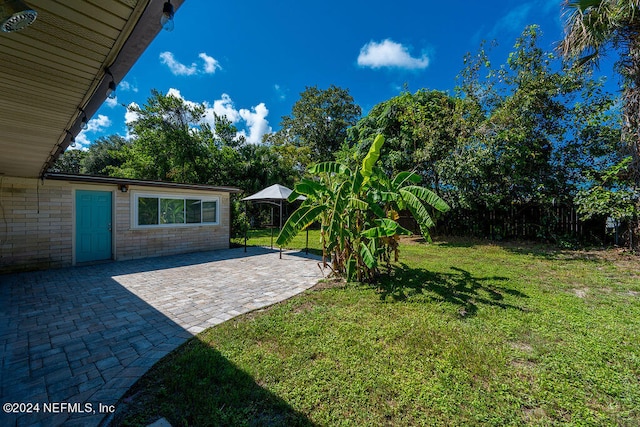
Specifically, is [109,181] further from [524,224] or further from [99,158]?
[99,158]

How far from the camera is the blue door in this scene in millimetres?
7570

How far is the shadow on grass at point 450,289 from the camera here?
179 inches

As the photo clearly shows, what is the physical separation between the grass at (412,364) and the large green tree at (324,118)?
73.7 feet

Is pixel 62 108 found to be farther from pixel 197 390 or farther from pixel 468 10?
pixel 468 10

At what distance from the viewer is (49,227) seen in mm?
7043

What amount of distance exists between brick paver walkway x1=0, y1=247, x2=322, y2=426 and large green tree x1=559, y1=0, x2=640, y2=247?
1062cm

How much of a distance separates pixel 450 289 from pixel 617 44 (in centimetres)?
983

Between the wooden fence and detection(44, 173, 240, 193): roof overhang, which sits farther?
the wooden fence

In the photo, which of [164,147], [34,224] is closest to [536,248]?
[34,224]

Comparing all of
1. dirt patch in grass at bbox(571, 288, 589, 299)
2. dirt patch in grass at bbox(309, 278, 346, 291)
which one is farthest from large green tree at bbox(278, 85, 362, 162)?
dirt patch in grass at bbox(571, 288, 589, 299)

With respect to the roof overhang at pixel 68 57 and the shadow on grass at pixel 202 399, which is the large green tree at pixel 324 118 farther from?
the shadow on grass at pixel 202 399

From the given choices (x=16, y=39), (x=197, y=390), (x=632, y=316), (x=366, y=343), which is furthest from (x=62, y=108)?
(x=632, y=316)

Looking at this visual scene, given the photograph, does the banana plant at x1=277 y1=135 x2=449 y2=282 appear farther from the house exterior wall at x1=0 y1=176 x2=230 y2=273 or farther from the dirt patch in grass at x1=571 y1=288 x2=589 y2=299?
the house exterior wall at x1=0 y1=176 x2=230 y2=273

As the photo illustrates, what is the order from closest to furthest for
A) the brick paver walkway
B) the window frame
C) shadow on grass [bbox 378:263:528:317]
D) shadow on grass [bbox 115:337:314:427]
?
shadow on grass [bbox 115:337:314:427]
the brick paver walkway
shadow on grass [bbox 378:263:528:317]
the window frame
